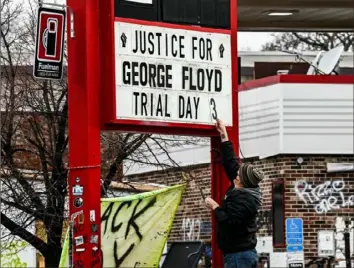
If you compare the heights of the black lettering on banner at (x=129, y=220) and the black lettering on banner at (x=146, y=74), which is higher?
the black lettering on banner at (x=146, y=74)

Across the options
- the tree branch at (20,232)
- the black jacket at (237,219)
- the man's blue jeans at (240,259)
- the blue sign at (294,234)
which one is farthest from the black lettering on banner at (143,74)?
the blue sign at (294,234)

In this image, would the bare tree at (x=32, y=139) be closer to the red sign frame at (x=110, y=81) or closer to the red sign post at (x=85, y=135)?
the red sign frame at (x=110, y=81)

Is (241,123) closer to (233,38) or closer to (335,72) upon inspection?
(335,72)

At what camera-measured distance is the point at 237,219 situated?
10875mm

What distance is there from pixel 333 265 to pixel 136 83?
14880 mm

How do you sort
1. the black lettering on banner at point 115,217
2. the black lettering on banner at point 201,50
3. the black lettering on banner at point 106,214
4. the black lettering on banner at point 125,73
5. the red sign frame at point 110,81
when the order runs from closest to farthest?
1. the red sign frame at point 110,81
2. the black lettering on banner at point 125,73
3. the black lettering on banner at point 201,50
4. the black lettering on banner at point 106,214
5. the black lettering on banner at point 115,217

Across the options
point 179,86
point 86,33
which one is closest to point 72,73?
point 86,33

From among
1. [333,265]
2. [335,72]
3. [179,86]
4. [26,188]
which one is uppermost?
[335,72]

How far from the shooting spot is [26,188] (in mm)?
16516

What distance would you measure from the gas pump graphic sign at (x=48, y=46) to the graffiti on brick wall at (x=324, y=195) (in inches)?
608

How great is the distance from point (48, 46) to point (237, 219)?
250 cm

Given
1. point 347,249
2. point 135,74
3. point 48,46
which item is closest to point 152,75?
point 135,74

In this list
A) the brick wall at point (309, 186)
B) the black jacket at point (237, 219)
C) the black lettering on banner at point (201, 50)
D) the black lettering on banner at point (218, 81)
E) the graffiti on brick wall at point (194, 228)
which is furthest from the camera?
the graffiti on brick wall at point (194, 228)

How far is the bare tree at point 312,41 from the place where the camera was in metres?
48.4
